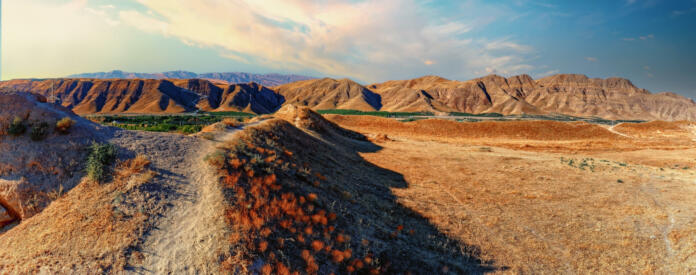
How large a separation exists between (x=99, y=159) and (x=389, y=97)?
153432 mm

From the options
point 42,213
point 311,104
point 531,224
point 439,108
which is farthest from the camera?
point 311,104

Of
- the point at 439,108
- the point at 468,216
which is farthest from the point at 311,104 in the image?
the point at 468,216

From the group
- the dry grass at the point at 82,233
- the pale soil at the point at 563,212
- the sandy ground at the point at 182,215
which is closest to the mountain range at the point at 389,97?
the pale soil at the point at 563,212

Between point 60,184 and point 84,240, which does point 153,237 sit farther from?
point 60,184

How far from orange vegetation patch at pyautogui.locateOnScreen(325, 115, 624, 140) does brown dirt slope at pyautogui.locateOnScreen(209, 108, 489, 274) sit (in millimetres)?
38379

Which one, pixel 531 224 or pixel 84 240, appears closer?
pixel 84 240

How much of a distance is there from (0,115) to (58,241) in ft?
20.2

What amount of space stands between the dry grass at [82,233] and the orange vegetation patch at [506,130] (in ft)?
147

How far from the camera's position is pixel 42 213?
6.88 metres

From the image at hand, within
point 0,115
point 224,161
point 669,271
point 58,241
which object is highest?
point 0,115

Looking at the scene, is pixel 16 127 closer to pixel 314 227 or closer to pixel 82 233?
pixel 82 233

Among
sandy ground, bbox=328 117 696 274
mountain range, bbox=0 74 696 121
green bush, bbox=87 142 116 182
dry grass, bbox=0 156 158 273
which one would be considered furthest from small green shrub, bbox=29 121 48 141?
mountain range, bbox=0 74 696 121

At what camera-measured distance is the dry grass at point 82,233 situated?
557 cm

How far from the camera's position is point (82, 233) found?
623 cm
